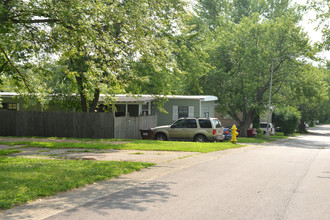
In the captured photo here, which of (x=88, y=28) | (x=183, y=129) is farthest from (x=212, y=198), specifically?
(x=183, y=129)

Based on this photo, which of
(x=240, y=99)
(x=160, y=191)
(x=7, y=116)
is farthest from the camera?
(x=240, y=99)

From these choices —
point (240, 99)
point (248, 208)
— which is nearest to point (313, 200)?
point (248, 208)

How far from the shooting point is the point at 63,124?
25.2 m

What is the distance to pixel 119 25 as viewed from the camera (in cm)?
1454

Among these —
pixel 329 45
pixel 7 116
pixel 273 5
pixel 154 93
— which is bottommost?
pixel 7 116

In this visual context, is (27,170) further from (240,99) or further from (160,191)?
(240,99)

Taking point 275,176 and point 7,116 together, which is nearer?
point 275,176

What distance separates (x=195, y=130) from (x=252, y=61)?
16026mm

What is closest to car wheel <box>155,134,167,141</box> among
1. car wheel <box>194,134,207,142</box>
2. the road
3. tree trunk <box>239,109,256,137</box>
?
car wheel <box>194,134,207,142</box>

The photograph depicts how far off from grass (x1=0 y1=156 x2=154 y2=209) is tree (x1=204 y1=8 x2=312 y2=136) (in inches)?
1079

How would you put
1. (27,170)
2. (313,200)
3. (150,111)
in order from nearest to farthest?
(313,200)
(27,170)
(150,111)

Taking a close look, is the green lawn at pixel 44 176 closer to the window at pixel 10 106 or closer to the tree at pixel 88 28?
the tree at pixel 88 28

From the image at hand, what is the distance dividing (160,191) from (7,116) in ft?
66.7

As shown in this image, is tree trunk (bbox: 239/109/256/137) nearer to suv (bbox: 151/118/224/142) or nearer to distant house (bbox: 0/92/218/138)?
distant house (bbox: 0/92/218/138)
